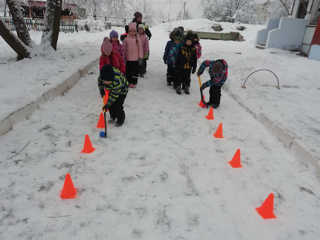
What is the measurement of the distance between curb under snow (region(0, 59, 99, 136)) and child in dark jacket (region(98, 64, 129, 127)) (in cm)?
145

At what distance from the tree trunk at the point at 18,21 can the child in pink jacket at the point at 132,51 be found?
13.4 feet

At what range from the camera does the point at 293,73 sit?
7.56 m

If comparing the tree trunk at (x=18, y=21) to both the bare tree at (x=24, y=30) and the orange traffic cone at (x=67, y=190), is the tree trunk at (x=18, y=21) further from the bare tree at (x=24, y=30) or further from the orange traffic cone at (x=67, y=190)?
the orange traffic cone at (x=67, y=190)

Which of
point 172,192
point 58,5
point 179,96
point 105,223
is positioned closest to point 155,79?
point 179,96

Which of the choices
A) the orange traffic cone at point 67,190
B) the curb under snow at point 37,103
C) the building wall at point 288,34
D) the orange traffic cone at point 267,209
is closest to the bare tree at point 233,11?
the building wall at point 288,34

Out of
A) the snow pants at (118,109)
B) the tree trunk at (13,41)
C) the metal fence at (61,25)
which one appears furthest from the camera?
the metal fence at (61,25)

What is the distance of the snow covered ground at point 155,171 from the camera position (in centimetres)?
221

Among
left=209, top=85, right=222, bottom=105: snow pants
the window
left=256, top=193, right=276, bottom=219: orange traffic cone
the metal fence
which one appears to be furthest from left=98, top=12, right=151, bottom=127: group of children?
the metal fence

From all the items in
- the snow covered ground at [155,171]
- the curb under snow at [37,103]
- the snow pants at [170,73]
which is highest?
the snow pants at [170,73]

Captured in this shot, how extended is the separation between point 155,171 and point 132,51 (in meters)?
4.19

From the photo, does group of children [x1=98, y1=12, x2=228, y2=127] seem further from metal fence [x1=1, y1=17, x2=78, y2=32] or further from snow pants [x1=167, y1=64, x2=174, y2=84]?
metal fence [x1=1, y1=17, x2=78, y2=32]

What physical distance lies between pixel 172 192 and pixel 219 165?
0.96 metres

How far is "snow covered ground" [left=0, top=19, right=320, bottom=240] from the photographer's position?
2.21 m

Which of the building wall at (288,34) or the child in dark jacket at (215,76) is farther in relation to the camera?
the building wall at (288,34)
